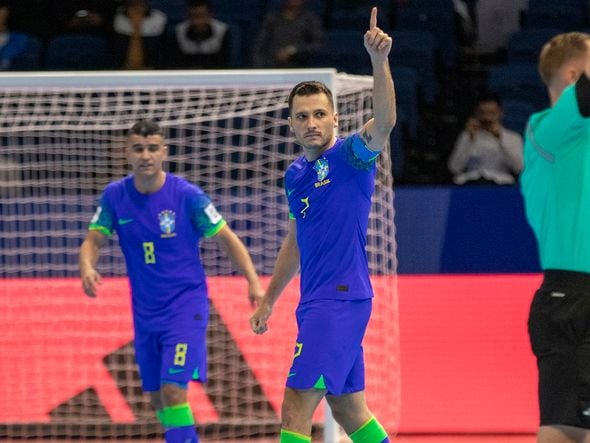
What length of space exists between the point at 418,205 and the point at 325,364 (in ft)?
13.4

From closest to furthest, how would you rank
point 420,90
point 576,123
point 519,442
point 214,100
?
point 576,123 → point 519,442 → point 214,100 → point 420,90

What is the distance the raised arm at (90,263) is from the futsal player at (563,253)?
285cm

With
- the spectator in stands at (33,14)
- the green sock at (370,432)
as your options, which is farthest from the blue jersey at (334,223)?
the spectator in stands at (33,14)

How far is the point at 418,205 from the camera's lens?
9477 millimetres

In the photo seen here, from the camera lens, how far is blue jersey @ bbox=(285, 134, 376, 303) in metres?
5.68

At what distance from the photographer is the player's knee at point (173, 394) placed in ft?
22.8

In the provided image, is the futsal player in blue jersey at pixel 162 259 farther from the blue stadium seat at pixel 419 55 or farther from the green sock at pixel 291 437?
the blue stadium seat at pixel 419 55

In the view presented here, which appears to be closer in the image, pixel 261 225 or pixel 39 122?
pixel 261 225

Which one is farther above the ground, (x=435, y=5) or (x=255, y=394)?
(x=435, y=5)

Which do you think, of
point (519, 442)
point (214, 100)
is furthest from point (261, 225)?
point (519, 442)

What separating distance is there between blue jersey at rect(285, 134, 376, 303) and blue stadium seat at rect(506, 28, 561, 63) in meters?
6.91

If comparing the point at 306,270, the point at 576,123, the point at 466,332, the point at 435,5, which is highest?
the point at 435,5

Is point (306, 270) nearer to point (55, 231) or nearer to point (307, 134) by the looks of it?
point (307, 134)

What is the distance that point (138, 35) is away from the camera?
39.1 feet
